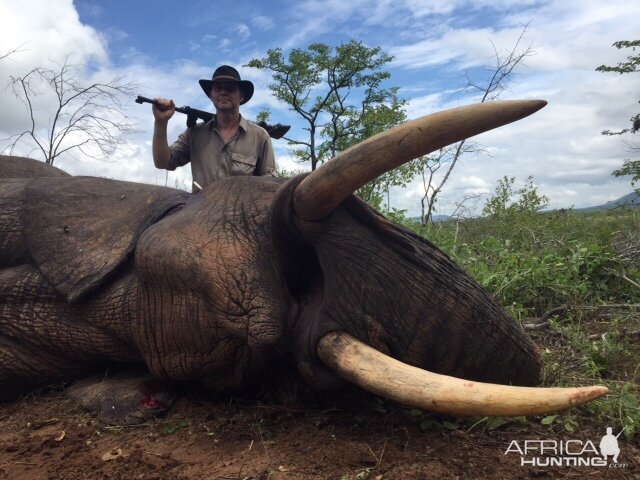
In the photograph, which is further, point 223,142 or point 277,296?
point 223,142

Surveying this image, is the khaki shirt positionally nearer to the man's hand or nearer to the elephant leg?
the man's hand

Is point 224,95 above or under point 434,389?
above

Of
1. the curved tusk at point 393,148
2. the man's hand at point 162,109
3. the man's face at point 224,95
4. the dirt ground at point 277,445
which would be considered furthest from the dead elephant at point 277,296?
the man's face at point 224,95

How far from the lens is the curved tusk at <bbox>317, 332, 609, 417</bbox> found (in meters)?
2.05

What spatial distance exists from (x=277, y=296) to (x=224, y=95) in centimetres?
275

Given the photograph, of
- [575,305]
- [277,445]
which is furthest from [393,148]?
[575,305]

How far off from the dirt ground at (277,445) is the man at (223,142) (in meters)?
2.44

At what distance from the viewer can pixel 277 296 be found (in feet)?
9.59

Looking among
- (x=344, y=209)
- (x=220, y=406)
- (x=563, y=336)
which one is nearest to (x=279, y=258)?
(x=344, y=209)

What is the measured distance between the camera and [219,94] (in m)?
5.14

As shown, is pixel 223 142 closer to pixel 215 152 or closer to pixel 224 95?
pixel 215 152

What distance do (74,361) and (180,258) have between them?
3.91 ft

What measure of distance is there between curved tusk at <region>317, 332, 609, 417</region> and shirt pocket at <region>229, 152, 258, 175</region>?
109 inches

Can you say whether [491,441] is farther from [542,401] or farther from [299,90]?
[299,90]
